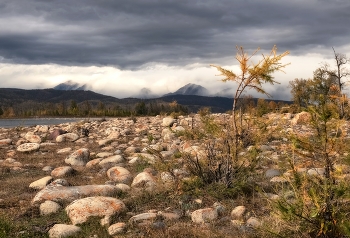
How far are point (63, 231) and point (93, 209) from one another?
2.55 ft

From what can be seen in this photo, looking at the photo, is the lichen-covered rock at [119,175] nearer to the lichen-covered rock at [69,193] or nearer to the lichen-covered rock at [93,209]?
the lichen-covered rock at [69,193]

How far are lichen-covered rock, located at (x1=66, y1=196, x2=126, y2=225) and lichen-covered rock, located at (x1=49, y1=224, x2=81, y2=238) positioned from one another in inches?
12.4

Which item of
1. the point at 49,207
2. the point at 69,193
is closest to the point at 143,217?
the point at 49,207

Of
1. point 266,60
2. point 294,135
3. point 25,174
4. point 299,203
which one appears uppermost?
point 266,60

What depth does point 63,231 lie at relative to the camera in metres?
5.54

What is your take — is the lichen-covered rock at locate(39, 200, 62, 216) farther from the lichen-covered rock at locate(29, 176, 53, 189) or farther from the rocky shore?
the lichen-covered rock at locate(29, 176, 53, 189)

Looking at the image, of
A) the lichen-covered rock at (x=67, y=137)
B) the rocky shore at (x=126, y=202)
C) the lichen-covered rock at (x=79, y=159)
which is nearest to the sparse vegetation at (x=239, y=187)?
the rocky shore at (x=126, y=202)

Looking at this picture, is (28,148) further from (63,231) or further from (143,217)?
(143,217)

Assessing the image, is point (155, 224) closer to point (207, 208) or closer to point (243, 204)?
point (207, 208)

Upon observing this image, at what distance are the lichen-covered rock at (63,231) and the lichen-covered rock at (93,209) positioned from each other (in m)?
0.32

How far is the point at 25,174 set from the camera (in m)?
10.3

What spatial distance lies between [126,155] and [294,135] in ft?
29.6

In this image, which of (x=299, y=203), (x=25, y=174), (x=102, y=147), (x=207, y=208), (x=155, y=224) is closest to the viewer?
(x=299, y=203)

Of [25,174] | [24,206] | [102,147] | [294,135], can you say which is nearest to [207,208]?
[294,135]
